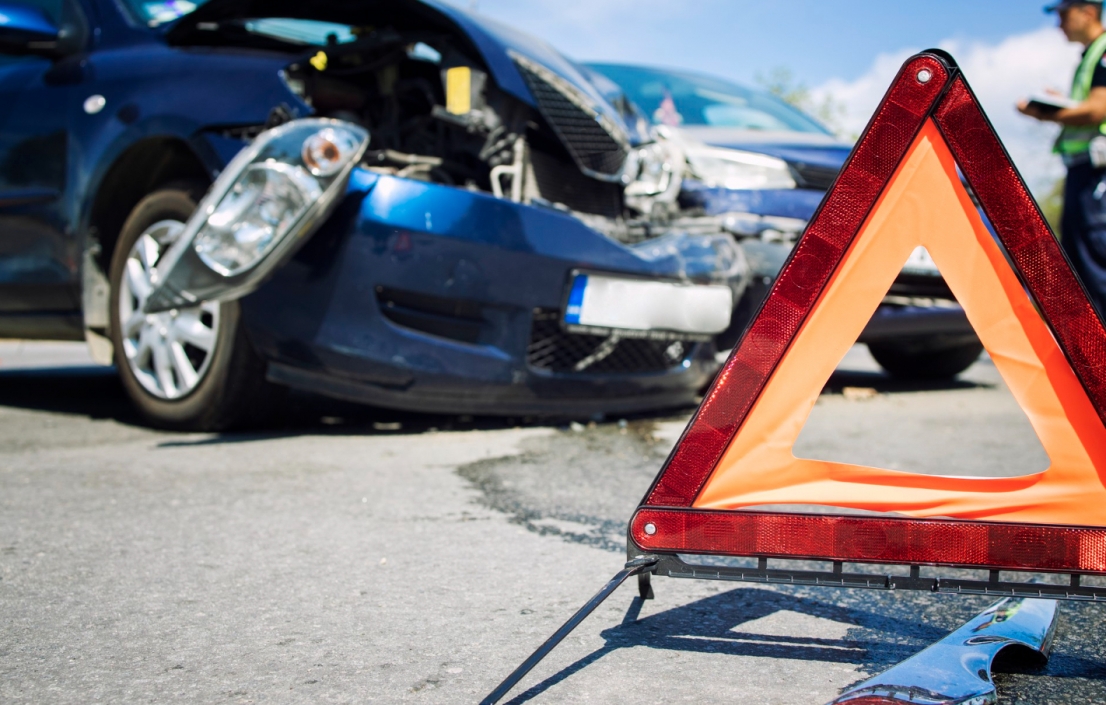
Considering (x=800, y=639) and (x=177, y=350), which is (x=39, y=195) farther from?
(x=800, y=639)

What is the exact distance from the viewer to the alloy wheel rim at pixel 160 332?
11.6 ft

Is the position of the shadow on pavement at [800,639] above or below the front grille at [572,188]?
below

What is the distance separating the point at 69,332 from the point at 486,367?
5.92 feet

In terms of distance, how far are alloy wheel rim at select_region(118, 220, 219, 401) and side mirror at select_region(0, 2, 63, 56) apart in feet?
3.20

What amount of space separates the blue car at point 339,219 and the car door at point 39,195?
10mm

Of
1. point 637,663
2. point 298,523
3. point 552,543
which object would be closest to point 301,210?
point 298,523

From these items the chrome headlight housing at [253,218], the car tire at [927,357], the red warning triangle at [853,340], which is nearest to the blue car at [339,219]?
the chrome headlight housing at [253,218]

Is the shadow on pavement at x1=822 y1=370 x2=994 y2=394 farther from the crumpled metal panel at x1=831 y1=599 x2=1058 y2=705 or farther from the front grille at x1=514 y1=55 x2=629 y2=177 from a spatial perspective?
the crumpled metal panel at x1=831 y1=599 x2=1058 y2=705

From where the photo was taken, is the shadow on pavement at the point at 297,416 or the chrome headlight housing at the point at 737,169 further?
the chrome headlight housing at the point at 737,169

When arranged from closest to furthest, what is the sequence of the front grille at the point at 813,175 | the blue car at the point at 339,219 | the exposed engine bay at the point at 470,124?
the blue car at the point at 339,219 → the exposed engine bay at the point at 470,124 → the front grille at the point at 813,175

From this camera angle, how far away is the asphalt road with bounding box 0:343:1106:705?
5.24ft

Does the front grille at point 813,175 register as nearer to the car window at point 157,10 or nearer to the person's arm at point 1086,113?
the person's arm at point 1086,113

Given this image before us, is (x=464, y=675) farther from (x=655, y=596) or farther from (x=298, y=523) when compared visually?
(x=298, y=523)

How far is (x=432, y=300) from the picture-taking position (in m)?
3.40
